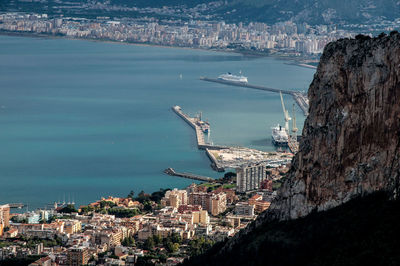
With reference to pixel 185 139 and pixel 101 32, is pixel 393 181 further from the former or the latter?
pixel 101 32

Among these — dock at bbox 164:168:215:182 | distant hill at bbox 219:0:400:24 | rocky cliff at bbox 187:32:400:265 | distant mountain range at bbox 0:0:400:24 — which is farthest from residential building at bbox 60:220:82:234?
distant hill at bbox 219:0:400:24

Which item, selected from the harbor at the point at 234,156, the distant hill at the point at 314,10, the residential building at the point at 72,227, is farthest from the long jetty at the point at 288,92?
the distant hill at the point at 314,10

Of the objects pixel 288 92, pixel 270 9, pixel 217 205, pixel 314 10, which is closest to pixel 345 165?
pixel 217 205

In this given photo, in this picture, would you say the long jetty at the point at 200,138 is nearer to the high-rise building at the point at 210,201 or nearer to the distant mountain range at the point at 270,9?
the high-rise building at the point at 210,201

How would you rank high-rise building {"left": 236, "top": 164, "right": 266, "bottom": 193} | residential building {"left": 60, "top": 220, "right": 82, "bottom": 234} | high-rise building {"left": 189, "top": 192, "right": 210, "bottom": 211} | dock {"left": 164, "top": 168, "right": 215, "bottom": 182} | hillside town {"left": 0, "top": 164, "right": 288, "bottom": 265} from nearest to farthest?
hillside town {"left": 0, "top": 164, "right": 288, "bottom": 265} < residential building {"left": 60, "top": 220, "right": 82, "bottom": 234} < high-rise building {"left": 189, "top": 192, "right": 210, "bottom": 211} < high-rise building {"left": 236, "top": 164, "right": 266, "bottom": 193} < dock {"left": 164, "top": 168, "right": 215, "bottom": 182}

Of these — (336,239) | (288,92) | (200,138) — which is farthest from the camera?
(288,92)

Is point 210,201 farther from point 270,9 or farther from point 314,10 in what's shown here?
point 270,9

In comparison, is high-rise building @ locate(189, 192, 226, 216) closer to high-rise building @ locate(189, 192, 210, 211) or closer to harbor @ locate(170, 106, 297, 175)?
high-rise building @ locate(189, 192, 210, 211)
